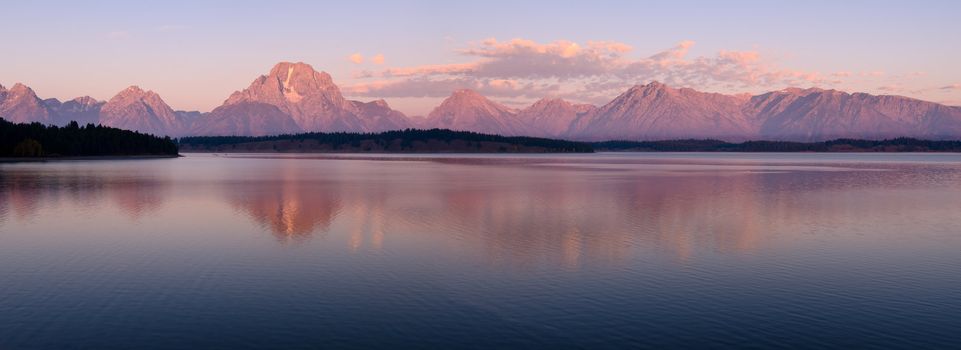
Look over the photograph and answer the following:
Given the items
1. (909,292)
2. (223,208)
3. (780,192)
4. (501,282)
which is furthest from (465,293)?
(780,192)

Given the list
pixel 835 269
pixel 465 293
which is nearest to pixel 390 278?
pixel 465 293

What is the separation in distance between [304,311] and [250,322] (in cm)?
173

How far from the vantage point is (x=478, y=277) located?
2538cm

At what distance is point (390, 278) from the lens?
83.2 feet

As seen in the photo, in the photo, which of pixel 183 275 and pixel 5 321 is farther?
pixel 183 275

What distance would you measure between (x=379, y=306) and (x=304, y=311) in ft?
7.30

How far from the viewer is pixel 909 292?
23.2 meters

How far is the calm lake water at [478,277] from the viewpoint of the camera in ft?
59.5

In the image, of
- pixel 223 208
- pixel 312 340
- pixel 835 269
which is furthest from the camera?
pixel 223 208

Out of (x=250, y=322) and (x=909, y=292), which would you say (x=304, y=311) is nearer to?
(x=250, y=322)

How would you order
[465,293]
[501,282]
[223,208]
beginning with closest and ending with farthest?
[465,293]
[501,282]
[223,208]

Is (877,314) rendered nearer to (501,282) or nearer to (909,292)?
(909,292)

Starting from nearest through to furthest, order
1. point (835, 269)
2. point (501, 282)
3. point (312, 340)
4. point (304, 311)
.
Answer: point (312, 340)
point (304, 311)
point (501, 282)
point (835, 269)

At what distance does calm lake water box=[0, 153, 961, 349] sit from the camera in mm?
18141
